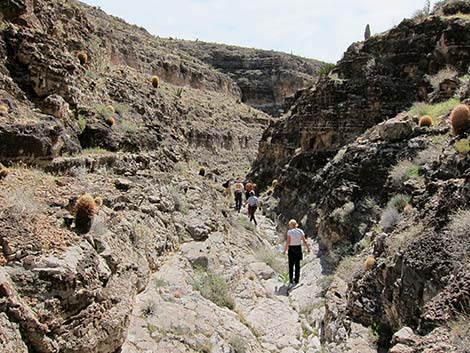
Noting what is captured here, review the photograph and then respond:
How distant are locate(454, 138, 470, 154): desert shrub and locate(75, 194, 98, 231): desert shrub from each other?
6.90 meters

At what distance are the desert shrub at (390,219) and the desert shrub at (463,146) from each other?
1990mm

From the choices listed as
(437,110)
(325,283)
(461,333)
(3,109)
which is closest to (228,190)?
(437,110)

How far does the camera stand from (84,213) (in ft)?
22.8

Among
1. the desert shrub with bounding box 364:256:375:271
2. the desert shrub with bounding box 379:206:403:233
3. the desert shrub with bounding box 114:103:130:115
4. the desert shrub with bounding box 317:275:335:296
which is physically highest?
the desert shrub with bounding box 114:103:130:115

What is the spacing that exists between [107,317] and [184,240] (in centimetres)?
508

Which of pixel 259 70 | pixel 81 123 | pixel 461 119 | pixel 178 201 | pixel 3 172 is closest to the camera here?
pixel 3 172

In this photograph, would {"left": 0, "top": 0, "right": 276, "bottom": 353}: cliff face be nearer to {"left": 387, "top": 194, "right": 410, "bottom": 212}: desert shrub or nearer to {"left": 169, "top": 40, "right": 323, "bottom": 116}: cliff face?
{"left": 387, "top": 194, "right": 410, "bottom": 212}: desert shrub

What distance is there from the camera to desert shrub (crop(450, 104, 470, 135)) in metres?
7.16

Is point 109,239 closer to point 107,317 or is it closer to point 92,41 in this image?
point 107,317

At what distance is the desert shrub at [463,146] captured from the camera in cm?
676

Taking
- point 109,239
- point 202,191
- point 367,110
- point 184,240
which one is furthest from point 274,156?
point 109,239

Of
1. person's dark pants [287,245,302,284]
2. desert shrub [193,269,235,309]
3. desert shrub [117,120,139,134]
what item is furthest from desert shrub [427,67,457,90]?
desert shrub [193,269,235,309]

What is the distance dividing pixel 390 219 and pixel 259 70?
197 ft

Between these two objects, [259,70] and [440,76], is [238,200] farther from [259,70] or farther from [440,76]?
[259,70]
